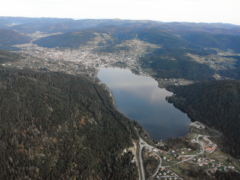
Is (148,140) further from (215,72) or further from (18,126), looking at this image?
(215,72)

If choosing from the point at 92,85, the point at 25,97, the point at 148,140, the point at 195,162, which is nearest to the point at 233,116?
the point at 195,162

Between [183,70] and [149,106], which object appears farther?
[183,70]

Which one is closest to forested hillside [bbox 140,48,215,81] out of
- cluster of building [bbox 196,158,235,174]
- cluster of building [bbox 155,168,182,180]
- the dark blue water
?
the dark blue water

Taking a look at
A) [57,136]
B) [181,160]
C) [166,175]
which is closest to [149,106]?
[181,160]

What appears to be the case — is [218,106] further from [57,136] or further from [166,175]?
[57,136]

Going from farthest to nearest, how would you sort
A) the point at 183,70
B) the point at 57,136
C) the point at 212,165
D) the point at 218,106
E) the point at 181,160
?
the point at 183,70, the point at 218,106, the point at 57,136, the point at 181,160, the point at 212,165

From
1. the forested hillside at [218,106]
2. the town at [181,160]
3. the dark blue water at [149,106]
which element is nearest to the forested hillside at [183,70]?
the dark blue water at [149,106]

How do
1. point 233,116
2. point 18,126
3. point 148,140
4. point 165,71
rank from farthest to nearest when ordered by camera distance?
point 165,71 → point 233,116 → point 148,140 → point 18,126
